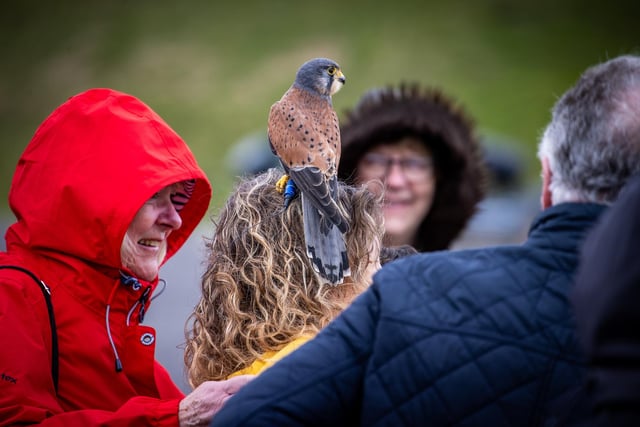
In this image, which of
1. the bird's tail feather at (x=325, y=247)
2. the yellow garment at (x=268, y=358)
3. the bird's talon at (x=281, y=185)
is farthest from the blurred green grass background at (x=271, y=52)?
the yellow garment at (x=268, y=358)

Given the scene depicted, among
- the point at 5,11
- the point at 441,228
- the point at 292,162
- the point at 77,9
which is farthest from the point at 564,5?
the point at 292,162

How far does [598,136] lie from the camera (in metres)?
1.48

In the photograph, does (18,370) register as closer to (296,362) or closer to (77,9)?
(296,362)

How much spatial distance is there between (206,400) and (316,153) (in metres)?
0.81

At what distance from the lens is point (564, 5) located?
20562mm

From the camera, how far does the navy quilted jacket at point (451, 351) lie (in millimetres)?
1415

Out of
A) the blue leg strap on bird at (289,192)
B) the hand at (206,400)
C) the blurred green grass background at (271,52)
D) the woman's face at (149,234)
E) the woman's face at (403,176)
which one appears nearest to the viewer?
the hand at (206,400)

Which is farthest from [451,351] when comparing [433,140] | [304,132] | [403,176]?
[433,140]

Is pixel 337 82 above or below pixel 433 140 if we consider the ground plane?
above

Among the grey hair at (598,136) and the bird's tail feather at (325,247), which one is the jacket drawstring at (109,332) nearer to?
the bird's tail feather at (325,247)

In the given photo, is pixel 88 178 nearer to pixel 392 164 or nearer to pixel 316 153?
pixel 316 153

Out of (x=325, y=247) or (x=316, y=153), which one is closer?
(x=325, y=247)

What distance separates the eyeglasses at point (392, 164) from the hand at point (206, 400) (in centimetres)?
225

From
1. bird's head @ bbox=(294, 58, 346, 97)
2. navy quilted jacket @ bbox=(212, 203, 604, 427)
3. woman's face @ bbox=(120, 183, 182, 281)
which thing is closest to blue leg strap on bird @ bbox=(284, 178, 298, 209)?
bird's head @ bbox=(294, 58, 346, 97)
